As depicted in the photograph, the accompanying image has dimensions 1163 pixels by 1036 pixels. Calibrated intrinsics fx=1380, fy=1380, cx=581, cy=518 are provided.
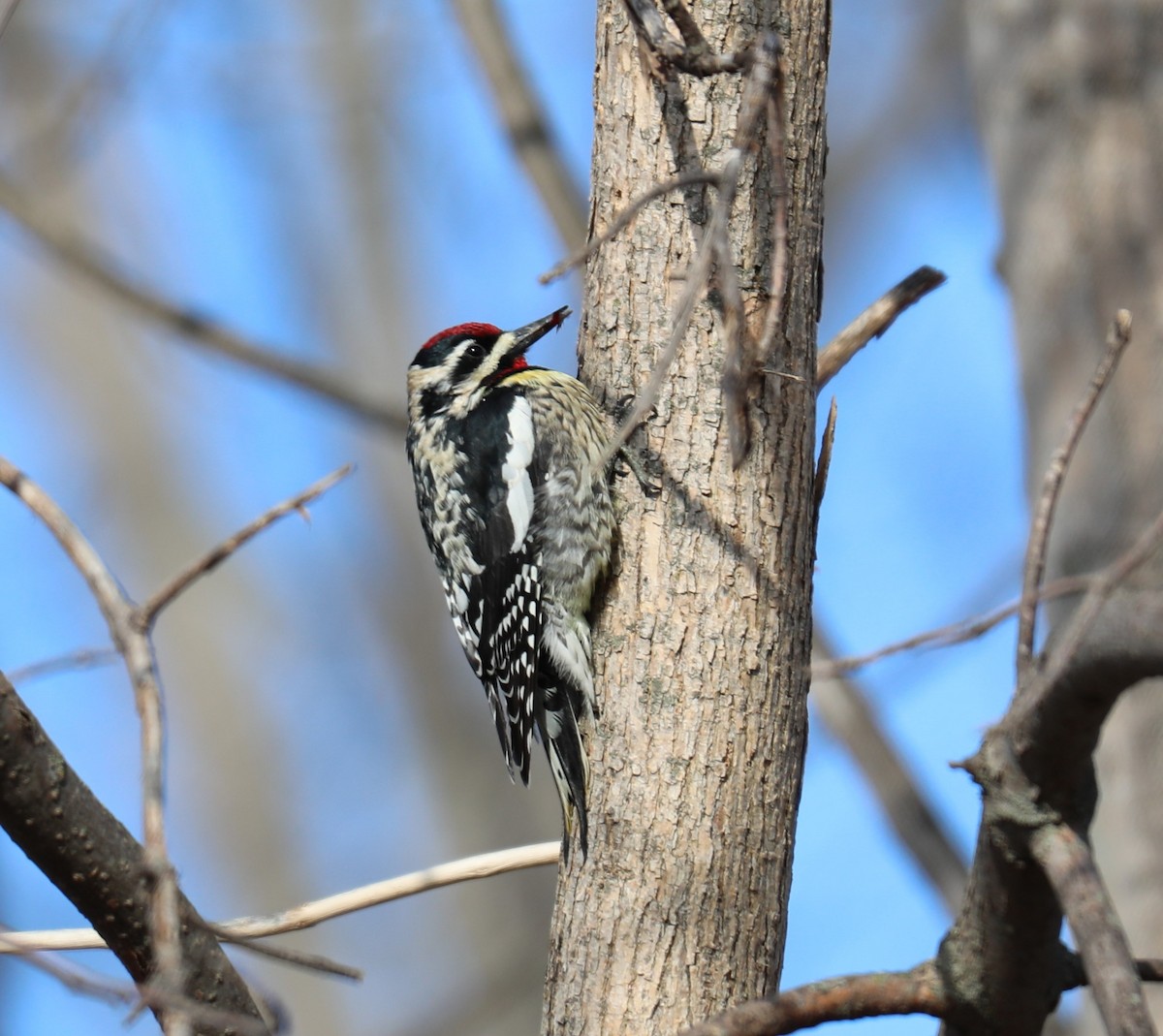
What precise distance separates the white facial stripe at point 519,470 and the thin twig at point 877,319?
31.6 inches

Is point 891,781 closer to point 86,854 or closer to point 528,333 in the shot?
point 528,333

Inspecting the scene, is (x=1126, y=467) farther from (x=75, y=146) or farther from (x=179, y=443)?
(x=179, y=443)

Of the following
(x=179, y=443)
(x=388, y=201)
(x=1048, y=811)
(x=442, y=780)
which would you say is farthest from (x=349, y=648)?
(x=1048, y=811)

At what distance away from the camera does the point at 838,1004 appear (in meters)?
1.77

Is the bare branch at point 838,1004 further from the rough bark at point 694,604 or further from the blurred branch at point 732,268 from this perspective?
the blurred branch at point 732,268

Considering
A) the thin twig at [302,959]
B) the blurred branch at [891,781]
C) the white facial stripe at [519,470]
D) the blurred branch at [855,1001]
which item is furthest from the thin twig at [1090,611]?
the blurred branch at [891,781]

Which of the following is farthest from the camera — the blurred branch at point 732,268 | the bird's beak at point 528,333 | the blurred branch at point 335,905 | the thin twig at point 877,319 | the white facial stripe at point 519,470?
the bird's beak at point 528,333

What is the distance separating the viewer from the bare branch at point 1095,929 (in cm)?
136

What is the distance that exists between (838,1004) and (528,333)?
2147mm

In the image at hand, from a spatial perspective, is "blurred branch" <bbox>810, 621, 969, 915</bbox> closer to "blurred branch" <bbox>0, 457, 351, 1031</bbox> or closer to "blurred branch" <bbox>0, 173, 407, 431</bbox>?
"blurred branch" <bbox>0, 173, 407, 431</bbox>

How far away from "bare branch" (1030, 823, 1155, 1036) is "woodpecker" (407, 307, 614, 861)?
982mm

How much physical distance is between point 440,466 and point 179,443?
617 centimetres

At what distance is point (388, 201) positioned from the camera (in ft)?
31.1

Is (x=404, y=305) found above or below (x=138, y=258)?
below
